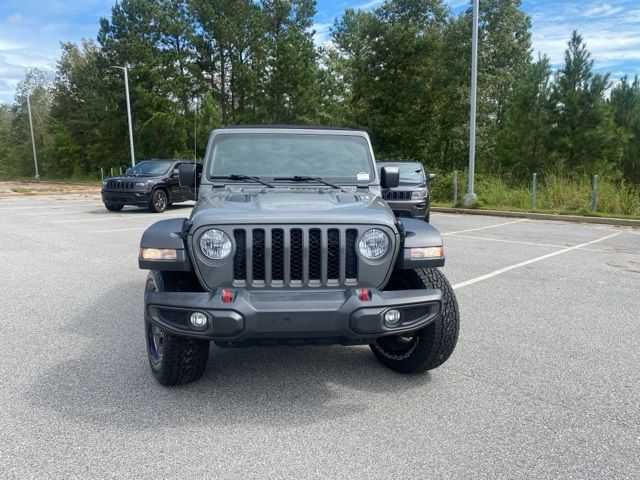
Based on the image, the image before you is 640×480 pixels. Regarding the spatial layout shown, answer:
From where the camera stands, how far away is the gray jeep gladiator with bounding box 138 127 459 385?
2.97 meters

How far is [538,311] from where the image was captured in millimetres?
5441

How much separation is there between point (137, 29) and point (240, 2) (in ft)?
28.7

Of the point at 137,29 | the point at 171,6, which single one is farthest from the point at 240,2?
the point at 137,29

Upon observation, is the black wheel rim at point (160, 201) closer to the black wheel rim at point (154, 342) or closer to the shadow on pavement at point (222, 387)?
the shadow on pavement at point (222, 387)

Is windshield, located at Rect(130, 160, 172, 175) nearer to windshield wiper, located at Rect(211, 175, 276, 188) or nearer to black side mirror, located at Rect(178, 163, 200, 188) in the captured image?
black side mirror, located at Rect(178, 163, 200, 188)

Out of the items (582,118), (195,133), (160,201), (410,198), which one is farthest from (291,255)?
(195,133)

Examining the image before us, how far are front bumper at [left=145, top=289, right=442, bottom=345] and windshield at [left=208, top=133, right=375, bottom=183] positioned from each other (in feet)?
4.94

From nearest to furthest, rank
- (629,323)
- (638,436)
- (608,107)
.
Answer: (638,436) → (629,323) → (608,107)

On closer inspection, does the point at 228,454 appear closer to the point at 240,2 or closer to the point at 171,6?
the point at 240,2

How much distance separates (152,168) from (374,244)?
1522 cm

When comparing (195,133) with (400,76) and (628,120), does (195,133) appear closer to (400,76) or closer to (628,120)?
(400,76)

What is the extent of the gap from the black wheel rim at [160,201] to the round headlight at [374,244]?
14.1 metres

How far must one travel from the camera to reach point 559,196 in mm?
16578

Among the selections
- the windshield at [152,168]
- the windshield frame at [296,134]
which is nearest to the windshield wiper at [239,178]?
the windshield frame at [296,134]
